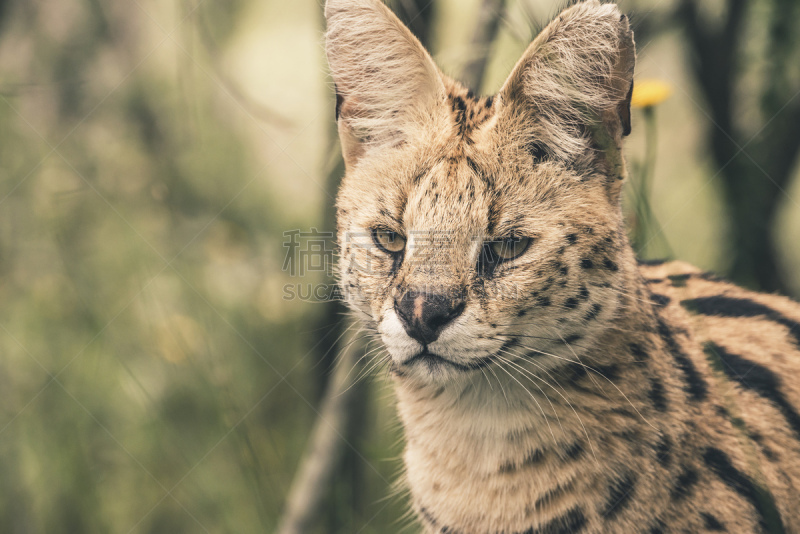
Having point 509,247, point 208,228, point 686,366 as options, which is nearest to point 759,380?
point 686,366

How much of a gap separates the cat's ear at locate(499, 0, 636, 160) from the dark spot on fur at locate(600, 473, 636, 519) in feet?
3.20

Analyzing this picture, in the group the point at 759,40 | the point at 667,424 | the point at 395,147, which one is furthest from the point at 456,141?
the point at 759,40

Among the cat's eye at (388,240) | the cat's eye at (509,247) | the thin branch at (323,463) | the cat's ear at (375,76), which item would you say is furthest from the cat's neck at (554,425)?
the thin branch at (323,463)

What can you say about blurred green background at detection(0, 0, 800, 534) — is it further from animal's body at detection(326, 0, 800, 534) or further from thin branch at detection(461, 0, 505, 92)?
animal's body at detection(326, 0, 800, 534)

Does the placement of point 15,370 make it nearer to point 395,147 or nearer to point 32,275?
point 32,275

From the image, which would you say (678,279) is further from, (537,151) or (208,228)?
(208,228)

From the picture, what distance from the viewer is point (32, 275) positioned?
4.29 metres

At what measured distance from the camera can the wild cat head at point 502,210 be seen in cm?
173

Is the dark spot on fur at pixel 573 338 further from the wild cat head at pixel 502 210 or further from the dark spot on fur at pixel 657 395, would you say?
the dark spot on fur at pixel 657 395

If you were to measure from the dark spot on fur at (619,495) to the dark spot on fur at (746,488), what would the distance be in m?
0.25

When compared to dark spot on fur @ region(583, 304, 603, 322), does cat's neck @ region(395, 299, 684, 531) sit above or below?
below

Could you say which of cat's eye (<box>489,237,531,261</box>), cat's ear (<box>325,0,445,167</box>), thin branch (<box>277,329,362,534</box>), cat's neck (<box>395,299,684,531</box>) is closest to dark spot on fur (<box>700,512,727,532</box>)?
cat's neck (<box>395,299,684,531</box>)

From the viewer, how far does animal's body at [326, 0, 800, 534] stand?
177 centimetres

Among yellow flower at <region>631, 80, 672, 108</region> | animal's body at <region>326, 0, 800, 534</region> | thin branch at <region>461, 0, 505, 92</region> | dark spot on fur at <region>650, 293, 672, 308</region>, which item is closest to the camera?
animal's body at <region>326, 0, 800, 534</region>
